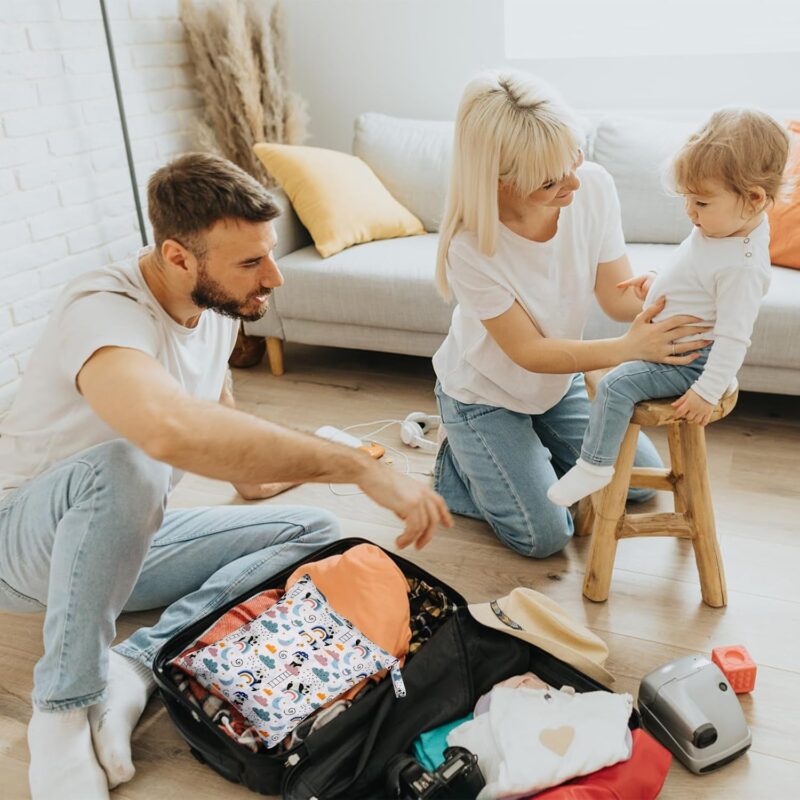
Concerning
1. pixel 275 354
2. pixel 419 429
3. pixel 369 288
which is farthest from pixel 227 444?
pixel 275 354

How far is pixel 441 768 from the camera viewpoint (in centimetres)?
137

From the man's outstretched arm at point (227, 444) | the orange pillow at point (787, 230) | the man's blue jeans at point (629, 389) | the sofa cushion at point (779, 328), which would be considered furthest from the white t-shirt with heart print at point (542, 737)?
the orange pillow at point (787, 230)

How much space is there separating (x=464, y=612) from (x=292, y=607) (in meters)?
0.33

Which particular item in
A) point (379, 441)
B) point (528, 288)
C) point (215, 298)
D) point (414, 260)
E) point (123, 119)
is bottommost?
point (379, 441)

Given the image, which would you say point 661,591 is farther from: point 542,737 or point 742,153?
point 742,153

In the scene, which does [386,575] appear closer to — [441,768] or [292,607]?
[292,607]

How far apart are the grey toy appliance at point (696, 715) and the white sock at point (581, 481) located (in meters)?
0.39

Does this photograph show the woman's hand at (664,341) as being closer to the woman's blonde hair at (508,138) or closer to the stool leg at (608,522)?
the stool leg at (608,522)

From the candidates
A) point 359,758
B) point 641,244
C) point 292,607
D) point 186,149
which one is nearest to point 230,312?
point 292,607

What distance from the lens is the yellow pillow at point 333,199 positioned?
2.96 metres

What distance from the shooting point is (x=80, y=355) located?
4.67 ft

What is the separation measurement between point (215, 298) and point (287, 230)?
4.83 feet

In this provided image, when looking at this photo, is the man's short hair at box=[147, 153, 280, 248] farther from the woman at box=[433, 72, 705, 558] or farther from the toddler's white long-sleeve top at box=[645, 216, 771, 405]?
the toddler's white long-sleeve top at box=[645, 216, 771, 405]

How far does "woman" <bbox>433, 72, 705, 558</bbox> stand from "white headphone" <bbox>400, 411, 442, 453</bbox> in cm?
29
